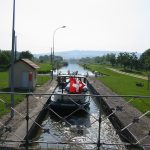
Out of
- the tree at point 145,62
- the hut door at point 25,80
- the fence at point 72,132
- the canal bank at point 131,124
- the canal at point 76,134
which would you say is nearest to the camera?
the fence at point 72,132

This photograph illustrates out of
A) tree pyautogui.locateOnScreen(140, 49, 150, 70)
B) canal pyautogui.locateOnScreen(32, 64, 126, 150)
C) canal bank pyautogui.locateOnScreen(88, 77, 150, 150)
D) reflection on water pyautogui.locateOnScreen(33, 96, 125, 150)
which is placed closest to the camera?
canal bank pyautogui.locateOnScreen(88, 77, 150, 150)

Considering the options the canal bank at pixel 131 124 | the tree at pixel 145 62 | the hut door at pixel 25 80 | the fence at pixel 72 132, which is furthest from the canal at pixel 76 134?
the tree at pixel 145 62

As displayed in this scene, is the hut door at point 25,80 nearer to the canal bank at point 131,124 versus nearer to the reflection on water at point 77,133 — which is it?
the reflection on water at point 77,133

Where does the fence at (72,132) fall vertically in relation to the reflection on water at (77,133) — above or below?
above

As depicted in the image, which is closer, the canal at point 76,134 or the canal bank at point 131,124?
the canal bank at point 131,124

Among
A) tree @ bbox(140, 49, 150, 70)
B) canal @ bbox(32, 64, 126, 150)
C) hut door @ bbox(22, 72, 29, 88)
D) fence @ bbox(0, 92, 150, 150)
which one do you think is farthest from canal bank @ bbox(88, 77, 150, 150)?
tree @ bbox(140, 49, 150, 70)

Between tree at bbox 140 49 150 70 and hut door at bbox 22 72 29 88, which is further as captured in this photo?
tree at bbox 140 49 150 70

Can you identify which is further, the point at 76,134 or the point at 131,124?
the point at 76,134

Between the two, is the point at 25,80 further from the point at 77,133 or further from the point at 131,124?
the point at 131,124

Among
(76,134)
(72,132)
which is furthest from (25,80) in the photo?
(76,134)

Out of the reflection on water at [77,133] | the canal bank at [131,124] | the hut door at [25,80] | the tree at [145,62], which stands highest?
the tree at [145,62]

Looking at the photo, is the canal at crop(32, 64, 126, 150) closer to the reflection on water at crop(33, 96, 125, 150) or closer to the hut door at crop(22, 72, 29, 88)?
the reflection on water at crop(33, 96, 125, 150)

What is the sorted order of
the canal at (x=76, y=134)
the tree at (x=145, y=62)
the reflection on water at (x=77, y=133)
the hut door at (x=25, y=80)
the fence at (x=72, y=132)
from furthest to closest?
the tree at (x=145, y=62) → the hut door at (x=25, y=80) → the reflection on water at (x=77, y=133) → the canal at (x=76, y=134) → the fence at (x=72, y=132)

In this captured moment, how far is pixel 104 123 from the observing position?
59.5 feet
